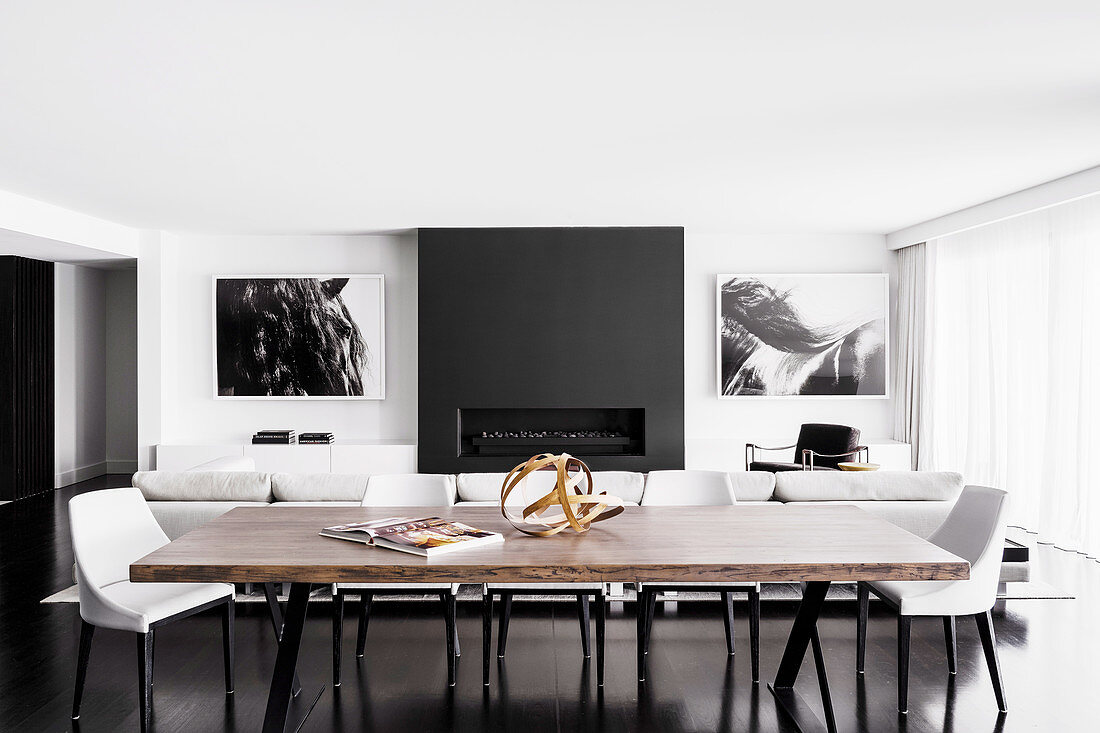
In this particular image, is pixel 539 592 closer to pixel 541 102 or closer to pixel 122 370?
pixel 541 102

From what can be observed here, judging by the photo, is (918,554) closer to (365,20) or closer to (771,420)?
(365,20)

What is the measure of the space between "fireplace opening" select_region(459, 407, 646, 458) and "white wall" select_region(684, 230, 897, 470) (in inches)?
28.4

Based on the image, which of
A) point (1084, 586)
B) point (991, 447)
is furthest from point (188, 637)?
point (991, 447)

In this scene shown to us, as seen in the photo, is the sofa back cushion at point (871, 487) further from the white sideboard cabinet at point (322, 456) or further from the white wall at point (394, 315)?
the white sideboard cabinet at point (322, 456)

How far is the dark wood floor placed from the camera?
2.58 m

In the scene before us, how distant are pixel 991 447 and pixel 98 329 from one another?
28.8ft

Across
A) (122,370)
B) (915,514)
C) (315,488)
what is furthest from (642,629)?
(122,370)

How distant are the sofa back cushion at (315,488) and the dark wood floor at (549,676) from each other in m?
0.57

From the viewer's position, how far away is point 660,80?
3256 millimetres

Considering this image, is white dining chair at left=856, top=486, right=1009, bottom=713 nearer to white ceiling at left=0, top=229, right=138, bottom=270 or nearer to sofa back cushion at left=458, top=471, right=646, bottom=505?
sofa back cushion at left=458, top=471, right=646, bottom=505

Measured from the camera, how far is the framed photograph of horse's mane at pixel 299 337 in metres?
7.29

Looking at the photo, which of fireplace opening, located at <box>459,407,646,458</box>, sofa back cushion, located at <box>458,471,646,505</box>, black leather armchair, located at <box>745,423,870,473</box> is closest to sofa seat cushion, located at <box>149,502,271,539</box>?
sofa back cushion, located at <box>458,471,646,505</box>

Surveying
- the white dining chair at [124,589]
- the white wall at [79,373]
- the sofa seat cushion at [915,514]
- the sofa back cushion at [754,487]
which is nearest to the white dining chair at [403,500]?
the white dining chair at [124,589]

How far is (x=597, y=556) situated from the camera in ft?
6.79
